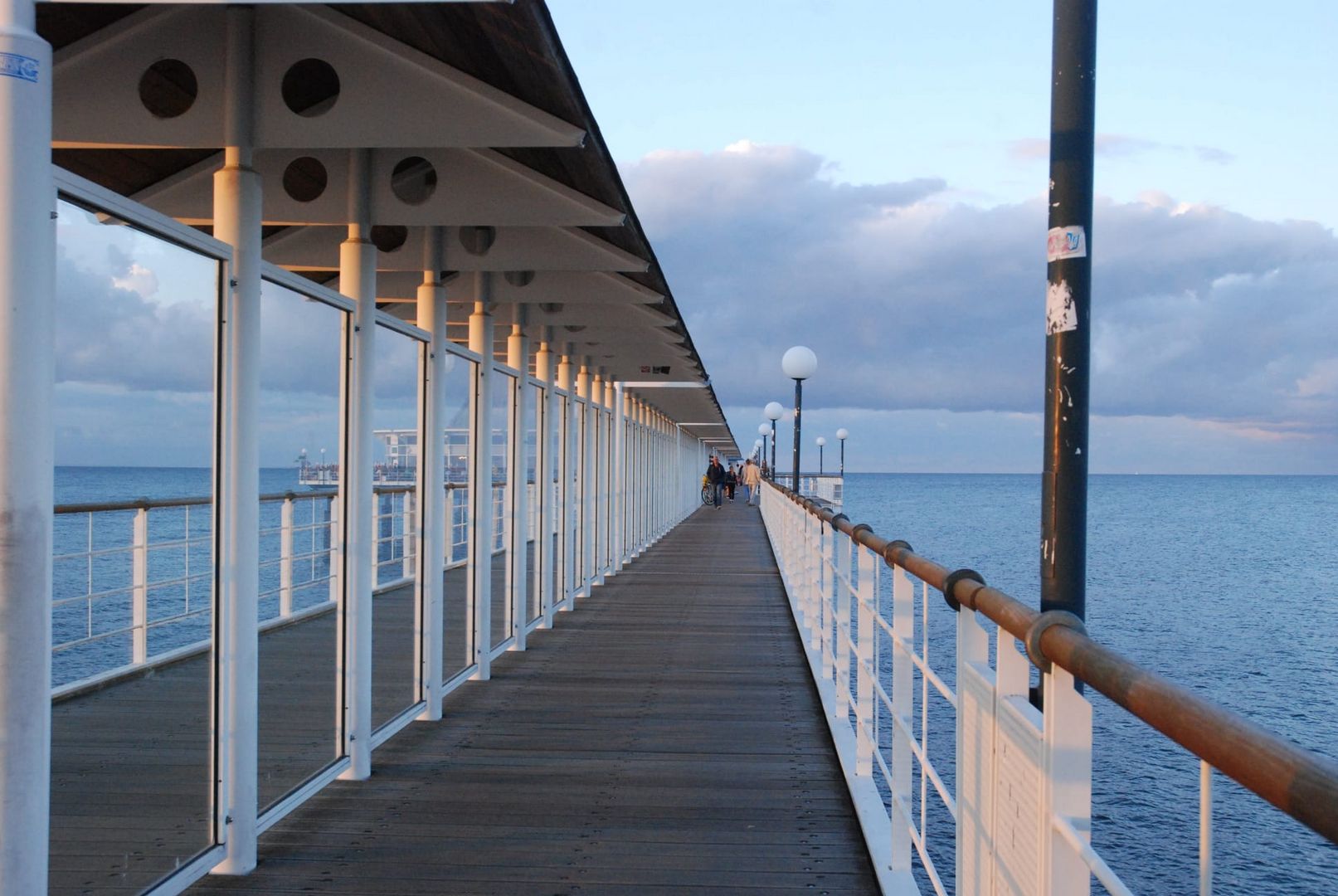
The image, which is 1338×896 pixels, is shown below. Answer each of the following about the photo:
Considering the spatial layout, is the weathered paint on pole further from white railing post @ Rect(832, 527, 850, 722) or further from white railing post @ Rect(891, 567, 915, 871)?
white railing post @ Rect(832, 527, 850, 722)

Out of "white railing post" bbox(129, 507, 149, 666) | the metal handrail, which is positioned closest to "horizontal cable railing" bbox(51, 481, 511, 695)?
"white railing post" bbox(129, 507, 149, 666)

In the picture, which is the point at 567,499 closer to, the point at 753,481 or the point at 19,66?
the point at 19,66

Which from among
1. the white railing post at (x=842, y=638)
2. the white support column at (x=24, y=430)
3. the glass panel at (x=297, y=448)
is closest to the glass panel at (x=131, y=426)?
the glass panel at (x=297, y=448)

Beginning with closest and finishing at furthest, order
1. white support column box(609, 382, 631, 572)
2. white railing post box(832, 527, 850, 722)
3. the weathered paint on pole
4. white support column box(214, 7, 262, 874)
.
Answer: the weathered paint on pole
white support column box(214, 7, 262, 874)
white railing post box(832, 527, 850, 722)
white support column box(609, 382, 631, 572)

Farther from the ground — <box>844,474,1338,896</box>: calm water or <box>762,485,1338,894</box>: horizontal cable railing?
<box>762,485,1338,894</box>: horizontal cable railing

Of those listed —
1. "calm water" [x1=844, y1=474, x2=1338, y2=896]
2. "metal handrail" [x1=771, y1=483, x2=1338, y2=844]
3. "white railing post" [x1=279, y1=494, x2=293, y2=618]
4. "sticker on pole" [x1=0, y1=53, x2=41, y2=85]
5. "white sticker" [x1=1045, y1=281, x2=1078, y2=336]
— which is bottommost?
"calm water" [x1=844, y1=474, x2=1338, y2=896]

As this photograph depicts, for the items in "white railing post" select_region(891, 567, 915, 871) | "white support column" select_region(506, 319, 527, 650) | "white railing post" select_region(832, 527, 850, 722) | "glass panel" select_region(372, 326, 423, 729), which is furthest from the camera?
"white support column" select_region(506, 319, 527, 650)

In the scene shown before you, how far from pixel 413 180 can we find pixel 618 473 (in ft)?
30.4

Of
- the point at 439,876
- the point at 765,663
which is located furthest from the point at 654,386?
the point at 439,876

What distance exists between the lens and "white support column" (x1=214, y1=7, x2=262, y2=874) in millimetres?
3566

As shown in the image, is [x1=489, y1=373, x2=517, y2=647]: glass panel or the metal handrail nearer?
the metal handrail

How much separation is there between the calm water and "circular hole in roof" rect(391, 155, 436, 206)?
12.3ft

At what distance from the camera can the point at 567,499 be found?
1038 cm

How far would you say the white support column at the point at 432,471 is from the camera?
18.6 feet
